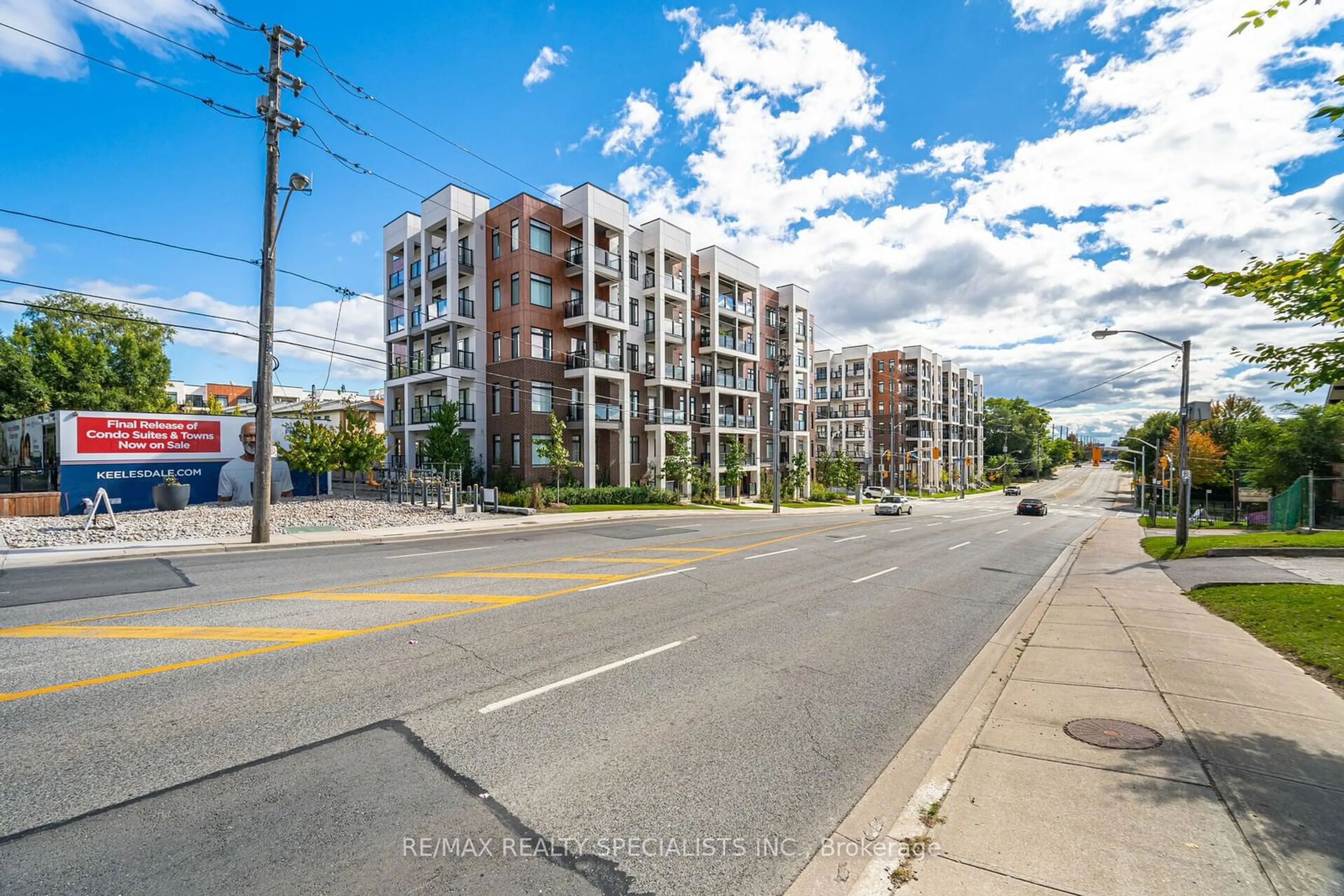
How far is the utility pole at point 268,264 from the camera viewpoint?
1658 cm

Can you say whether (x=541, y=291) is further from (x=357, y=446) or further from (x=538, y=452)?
(x=357, y=446)

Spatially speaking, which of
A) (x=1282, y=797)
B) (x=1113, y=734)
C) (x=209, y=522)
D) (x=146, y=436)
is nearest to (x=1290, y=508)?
(x=1113, y=734)

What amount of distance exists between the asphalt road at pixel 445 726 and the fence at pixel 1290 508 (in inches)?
929

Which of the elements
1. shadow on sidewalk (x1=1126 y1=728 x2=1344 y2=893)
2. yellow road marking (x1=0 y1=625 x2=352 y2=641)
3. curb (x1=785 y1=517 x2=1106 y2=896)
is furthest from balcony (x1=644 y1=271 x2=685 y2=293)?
shadow on sidewalk (x1=1126 y1=728 x2=1344 y2=893)

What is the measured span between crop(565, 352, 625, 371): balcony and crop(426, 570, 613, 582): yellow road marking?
23985 millimetres

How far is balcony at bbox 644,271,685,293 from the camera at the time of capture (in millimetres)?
39875

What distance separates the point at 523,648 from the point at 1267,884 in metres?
6.66

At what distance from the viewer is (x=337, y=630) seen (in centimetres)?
789

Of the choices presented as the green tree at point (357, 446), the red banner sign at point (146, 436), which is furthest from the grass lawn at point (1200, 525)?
the red banner sign at point (146, 436)

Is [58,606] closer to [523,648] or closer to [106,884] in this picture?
[523,648]

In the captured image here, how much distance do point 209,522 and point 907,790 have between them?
928 inches

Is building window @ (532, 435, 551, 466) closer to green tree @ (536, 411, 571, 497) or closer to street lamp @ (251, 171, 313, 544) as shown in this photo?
green tree @ (536, 411, 571, 497)

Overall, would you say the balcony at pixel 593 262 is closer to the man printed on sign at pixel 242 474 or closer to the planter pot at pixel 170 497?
the man printed on sign at pixel 242 474

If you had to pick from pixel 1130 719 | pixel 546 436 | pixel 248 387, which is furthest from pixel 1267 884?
pixel 248 387
